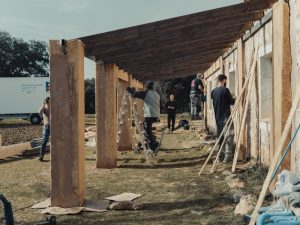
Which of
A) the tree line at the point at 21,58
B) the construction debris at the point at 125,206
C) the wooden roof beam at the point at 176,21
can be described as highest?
the tree line at the point at 21,58

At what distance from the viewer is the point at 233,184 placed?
22.6 feet

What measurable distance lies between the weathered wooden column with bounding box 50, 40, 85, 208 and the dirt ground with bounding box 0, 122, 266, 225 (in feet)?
1.37

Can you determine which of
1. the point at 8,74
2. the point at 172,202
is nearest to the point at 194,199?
the point at 172,202

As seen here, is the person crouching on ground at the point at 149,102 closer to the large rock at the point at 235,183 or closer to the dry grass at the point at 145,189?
the dry grass at the point at 145,189

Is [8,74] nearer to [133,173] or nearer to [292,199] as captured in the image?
[133,173]

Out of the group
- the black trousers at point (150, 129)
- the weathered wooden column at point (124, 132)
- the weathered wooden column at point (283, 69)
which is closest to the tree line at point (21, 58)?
the weathered wooden column at point (124, 132)

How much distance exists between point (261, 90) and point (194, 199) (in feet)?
9.54

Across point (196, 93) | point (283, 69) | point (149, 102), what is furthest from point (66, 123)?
point (196, 93)

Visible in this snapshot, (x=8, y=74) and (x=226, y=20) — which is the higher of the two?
(x=8, y=74)

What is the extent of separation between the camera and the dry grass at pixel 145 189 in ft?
17.5

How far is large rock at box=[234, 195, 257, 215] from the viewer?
5.14 metres

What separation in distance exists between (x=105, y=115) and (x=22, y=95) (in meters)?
23.5

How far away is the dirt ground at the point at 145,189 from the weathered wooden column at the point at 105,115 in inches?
14.1

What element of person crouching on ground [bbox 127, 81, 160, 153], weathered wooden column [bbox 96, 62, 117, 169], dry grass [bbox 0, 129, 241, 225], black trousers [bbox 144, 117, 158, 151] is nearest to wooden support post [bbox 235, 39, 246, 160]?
dry grass [bbox 0, 129, 241, 225]
